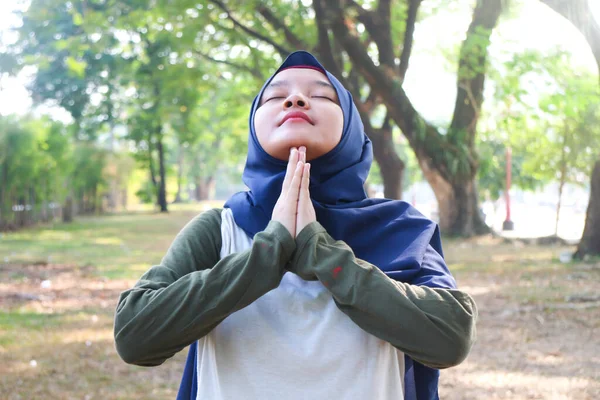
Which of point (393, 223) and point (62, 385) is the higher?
point (393, 223)

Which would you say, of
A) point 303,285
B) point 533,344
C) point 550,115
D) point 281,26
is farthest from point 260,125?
point 550,115

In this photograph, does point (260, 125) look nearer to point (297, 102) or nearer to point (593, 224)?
point (297, 102)

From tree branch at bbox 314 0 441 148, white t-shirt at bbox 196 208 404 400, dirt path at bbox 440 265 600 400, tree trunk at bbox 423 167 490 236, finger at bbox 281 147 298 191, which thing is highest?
tree branch at bbox 314 0 441 148

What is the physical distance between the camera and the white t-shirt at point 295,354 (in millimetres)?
1416

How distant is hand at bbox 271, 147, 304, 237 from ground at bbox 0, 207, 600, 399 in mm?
3352

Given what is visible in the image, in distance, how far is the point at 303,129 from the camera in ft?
5.08

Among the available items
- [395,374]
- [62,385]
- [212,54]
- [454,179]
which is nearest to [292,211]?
[395,374]

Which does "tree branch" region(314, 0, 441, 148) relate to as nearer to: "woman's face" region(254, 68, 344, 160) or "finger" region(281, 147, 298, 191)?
"woman's face" region(254, 68, 344, 160)

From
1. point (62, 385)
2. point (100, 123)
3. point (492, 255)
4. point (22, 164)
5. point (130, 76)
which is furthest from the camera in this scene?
point (100, 123)

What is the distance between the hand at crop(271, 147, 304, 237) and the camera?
4.65ft

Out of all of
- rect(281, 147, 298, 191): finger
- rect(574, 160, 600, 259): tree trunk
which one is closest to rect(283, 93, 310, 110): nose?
rect(281, 147, 298, 191): finger

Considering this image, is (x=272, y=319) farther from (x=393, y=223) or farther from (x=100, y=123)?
(x=100, y=123)

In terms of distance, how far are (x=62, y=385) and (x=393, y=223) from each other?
12.3 feet

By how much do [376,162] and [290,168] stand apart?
14892 millimetres
